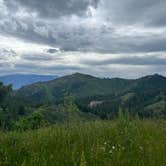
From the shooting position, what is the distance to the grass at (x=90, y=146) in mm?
5188

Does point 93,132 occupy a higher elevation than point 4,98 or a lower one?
higher

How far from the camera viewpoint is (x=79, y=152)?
5.73m

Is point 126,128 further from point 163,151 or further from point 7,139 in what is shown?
point 7,139

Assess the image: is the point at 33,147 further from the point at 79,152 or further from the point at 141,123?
the point at 141,123

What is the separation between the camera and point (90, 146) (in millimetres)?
6188

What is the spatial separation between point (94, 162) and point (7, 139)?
2502 millimetres

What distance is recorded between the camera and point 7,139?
22.6 feet

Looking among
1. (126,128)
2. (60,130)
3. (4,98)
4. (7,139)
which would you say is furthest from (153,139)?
(4,98)

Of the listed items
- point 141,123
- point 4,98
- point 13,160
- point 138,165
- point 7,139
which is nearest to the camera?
point 138,165

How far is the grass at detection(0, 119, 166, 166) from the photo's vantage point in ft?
17.0

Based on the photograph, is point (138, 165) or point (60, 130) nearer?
point (138, 165)

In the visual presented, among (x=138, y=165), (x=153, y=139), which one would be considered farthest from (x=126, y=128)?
(x=138, y=165)

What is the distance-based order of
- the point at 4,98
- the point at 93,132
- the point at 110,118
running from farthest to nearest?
the point at 4,98
the point at 110,118
the point at 93,132

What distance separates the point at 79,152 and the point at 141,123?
3.28m
